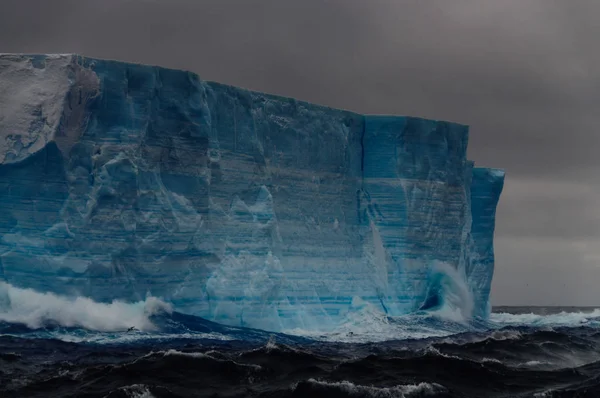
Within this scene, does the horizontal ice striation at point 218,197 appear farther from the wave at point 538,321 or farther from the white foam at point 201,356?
→ the wave at point 538,321

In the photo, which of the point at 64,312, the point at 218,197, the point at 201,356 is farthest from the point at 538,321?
the point at 201,356

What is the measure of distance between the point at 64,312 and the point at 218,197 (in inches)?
174

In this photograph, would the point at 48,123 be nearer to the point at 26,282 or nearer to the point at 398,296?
the point at 26,282

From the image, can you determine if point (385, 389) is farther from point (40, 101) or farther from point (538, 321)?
point (538, 321)

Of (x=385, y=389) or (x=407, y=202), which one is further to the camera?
(x=407, y=202)

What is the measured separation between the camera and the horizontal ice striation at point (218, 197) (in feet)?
49.7

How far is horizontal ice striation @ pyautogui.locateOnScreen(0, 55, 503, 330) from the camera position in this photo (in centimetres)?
1516

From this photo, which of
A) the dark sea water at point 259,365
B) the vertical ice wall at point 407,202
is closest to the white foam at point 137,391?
the dark sea water at point 259,365

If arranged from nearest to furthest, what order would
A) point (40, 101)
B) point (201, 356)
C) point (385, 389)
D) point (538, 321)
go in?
point (385, 389) < point (201, 356) < point (40, 101) < point (538, 321)

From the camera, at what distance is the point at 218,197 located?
1747 cm

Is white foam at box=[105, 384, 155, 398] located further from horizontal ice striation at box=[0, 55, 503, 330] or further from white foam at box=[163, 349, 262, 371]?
horizontal ice striation at box=[0, 55, 503, 330]

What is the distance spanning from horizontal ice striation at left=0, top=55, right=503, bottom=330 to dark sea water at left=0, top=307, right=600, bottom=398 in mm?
1253

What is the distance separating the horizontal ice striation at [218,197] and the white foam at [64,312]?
10.9 inches

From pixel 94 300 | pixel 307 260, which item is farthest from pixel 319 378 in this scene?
pixel 307 260
